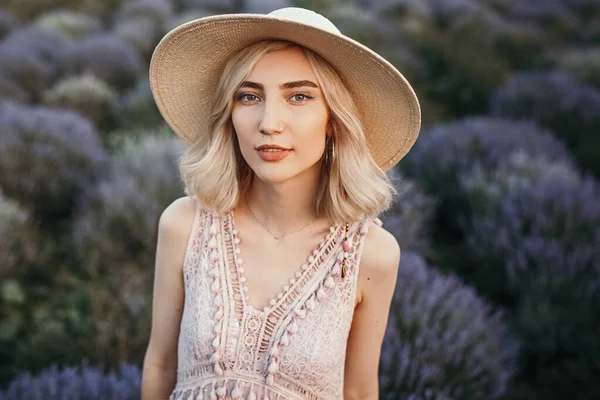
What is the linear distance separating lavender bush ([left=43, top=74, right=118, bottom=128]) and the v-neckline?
5136 millimetres

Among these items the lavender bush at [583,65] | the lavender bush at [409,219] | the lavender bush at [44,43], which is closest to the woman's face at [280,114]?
the lavender bush at [409,219]

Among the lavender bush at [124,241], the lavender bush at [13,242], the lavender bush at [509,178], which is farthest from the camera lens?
the lavender bush at [509,178]

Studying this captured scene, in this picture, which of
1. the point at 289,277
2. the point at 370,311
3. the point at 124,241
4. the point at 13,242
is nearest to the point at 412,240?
the point at 124,241

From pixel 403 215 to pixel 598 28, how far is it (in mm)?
9480

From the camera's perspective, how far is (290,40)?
1.48m

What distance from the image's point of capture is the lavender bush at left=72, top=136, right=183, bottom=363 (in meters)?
2.96

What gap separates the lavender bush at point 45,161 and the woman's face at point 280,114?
3086 millimetres

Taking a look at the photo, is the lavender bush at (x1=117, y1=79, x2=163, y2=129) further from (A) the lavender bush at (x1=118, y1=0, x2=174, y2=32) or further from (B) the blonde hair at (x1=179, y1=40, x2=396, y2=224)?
(B) the blonde hair at (x1=179, y1=40, x2=396, y2=224)

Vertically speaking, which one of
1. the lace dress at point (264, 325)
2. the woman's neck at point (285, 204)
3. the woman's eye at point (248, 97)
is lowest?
the lace dress at point (264, 325)

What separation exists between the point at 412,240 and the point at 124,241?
1887 millimetres

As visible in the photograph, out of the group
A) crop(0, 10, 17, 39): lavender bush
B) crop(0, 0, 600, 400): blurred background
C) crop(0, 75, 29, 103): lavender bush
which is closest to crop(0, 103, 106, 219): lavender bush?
crop(0, 0, 600, 400): blurred background

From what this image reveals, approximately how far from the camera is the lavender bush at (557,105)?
6418 mm

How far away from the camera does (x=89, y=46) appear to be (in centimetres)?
782

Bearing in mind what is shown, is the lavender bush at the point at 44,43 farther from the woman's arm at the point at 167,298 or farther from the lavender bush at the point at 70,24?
the woman's arm at the point at 167,298
